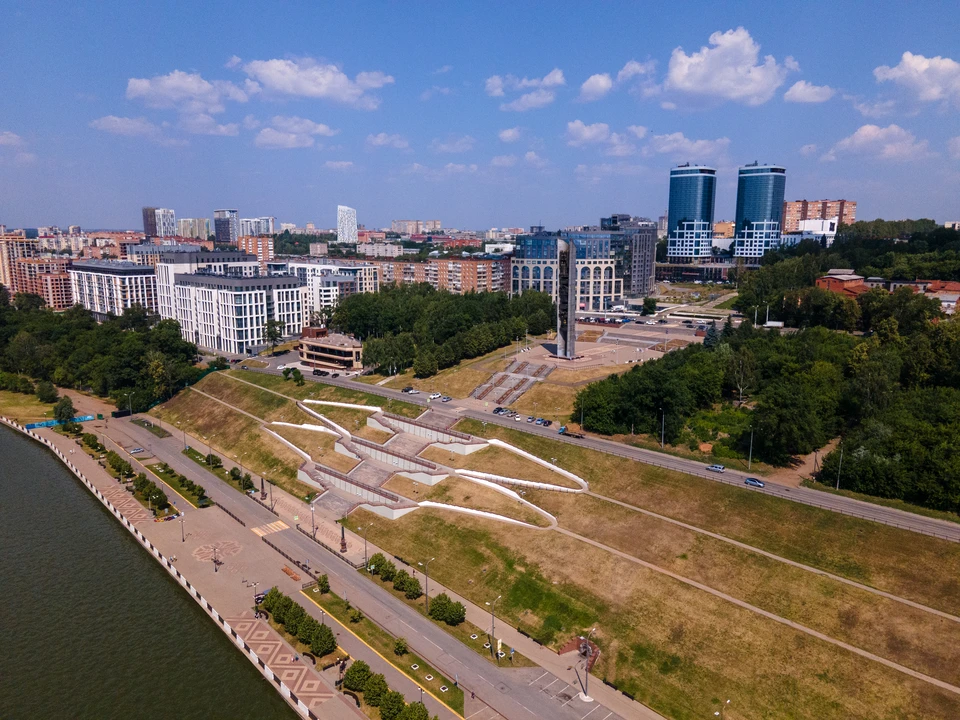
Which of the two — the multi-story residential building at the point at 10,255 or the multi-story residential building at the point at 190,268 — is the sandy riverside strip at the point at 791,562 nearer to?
the multi-story residential building at the point at 190,268

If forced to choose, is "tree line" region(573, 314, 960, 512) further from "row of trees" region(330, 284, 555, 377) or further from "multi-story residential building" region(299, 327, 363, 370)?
"multi-story residential building" region(299, 327, 363, 370)

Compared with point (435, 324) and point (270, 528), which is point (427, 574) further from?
point (435, 324)

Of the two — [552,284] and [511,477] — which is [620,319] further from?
[511,477]

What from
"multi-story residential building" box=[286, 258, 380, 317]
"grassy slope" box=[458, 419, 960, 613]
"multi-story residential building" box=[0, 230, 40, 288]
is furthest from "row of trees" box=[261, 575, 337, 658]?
"multi-story residential building" box=[0, 230, 40, 288]

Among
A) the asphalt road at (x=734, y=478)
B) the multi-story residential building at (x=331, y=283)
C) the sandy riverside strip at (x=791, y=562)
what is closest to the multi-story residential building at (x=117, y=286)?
the multi-story residential building at (x=331, y=283)

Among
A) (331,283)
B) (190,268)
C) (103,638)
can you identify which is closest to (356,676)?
(103,638)

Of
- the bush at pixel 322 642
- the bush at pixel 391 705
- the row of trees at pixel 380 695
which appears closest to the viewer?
the row of trees at pixel 380 695
